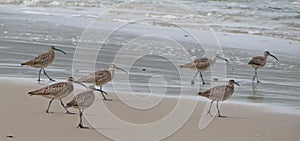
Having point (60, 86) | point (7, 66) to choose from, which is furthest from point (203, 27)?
point (60, 86)

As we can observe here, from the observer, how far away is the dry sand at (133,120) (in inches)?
241

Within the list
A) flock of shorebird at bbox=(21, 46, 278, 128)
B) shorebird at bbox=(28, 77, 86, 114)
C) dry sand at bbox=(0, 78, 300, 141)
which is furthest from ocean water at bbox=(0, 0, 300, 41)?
shorebird at bbox=(28, 77, 86, 114)

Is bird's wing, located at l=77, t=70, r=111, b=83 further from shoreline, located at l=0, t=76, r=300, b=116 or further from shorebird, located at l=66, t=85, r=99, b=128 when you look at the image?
shorebird, located at l=66, t=85, r=99, b=128

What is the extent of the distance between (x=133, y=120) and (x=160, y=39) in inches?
289

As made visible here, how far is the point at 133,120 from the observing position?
269 inches

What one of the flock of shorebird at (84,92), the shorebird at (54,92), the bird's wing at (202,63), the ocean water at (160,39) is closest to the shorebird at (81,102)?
the flock of shorebird at (84,92)

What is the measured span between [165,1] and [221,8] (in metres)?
2.27

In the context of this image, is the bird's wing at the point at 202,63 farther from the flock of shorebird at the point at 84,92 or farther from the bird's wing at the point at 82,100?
the bird's wing at the point at 82,100

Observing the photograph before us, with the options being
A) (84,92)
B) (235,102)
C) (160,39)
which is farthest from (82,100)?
(160,39)

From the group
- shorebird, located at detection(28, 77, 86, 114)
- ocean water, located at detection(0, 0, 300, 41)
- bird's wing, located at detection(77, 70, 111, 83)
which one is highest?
shorebird, located at detection(28, 77, 86, 114)

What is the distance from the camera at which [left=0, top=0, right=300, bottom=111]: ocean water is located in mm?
9555

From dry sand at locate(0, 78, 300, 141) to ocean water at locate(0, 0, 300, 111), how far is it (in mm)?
864

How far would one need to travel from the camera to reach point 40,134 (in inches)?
238

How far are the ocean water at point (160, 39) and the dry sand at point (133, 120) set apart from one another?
0.86m
